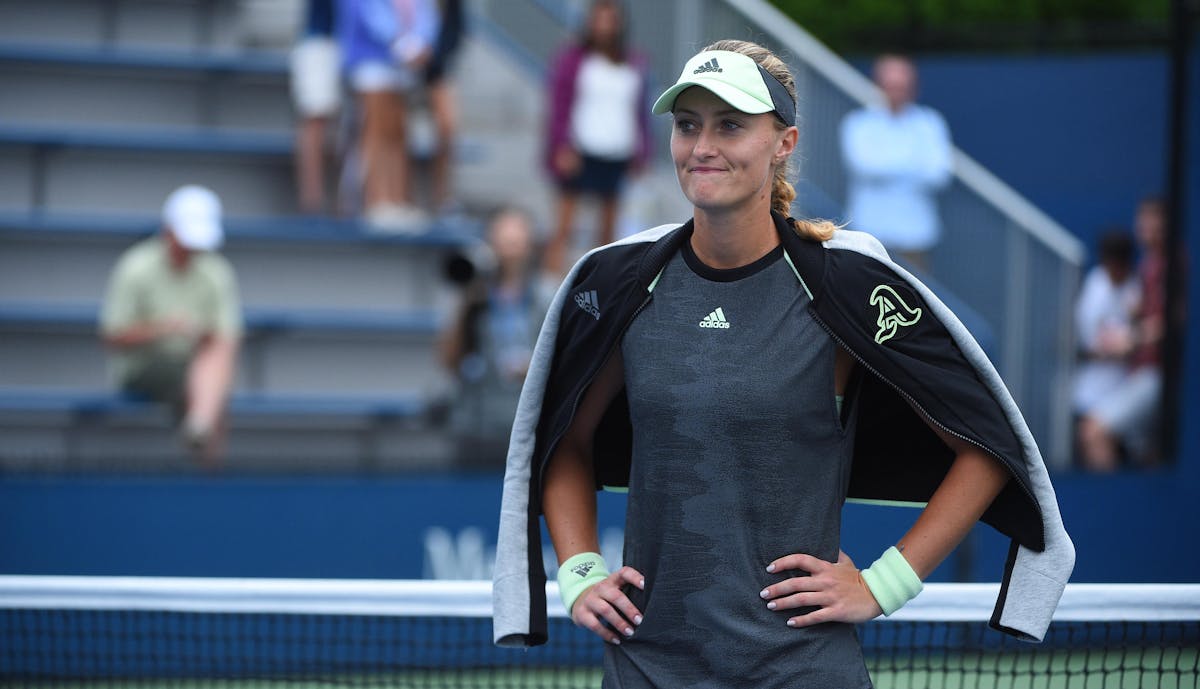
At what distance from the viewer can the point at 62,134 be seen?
9.52m

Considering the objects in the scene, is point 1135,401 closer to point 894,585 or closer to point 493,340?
point 493,340

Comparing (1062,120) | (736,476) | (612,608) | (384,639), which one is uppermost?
(1062,120)

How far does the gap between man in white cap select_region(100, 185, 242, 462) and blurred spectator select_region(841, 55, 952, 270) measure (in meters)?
3.50

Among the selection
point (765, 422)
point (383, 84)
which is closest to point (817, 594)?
point (765, 422)

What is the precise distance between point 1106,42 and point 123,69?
8.28m

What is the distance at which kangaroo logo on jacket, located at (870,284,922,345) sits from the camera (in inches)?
112

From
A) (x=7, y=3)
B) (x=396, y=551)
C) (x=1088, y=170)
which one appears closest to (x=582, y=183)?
(x=396, y=551)

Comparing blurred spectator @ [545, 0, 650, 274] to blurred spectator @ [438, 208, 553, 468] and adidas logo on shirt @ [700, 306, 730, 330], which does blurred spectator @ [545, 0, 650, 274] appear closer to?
blurred spectator @ [438, 208, 553, 468]

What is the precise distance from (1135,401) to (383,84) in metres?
4.36

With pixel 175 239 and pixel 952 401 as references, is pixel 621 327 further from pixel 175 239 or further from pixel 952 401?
pixel 175 239

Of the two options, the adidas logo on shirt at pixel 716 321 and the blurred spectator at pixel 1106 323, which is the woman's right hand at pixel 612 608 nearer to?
the adidas logo on shirt at pixel 716 321

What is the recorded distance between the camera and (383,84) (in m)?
9.25

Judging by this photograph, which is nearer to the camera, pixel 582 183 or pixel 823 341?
pixel 823 341

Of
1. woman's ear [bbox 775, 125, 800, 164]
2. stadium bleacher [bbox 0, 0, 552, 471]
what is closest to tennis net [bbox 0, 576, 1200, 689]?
stadium bleacher [bbox 0, 0, 552, 471]
